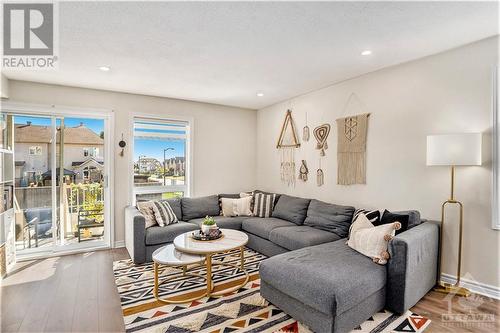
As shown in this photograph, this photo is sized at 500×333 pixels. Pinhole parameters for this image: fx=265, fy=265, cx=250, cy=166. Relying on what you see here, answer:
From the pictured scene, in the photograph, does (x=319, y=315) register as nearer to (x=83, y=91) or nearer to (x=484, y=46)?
(x=484, y=46)

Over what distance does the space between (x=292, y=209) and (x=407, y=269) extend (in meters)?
2.02

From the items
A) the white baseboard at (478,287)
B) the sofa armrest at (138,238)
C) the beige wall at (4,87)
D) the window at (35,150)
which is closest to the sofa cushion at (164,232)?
the sofa armrest at (138,238)

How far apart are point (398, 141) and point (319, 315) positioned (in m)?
2.27

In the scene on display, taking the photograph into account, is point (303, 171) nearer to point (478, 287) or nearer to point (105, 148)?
point (478, 287)

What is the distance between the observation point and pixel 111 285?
9.70 feet

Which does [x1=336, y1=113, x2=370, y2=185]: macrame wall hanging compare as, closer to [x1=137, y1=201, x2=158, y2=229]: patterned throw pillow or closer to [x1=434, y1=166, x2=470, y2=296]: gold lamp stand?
[x1=434, y1=166, x2=470, y2=296]: gold lamp stand

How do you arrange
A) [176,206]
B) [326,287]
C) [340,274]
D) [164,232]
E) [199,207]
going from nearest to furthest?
[326,287] → [340,274] → [164,232] → [176,206] → [199,207]

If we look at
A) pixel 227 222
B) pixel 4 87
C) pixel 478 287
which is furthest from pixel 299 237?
pixel 4 87

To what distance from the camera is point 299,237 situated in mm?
3312

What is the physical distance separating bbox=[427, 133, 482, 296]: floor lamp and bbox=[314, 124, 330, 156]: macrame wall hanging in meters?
1.61

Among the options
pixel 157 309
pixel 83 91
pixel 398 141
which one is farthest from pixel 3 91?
pixel 398 141

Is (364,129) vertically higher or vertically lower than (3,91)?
lower

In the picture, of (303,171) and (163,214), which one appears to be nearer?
(163,214)


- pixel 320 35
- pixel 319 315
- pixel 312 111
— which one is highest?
pixel 320 35
